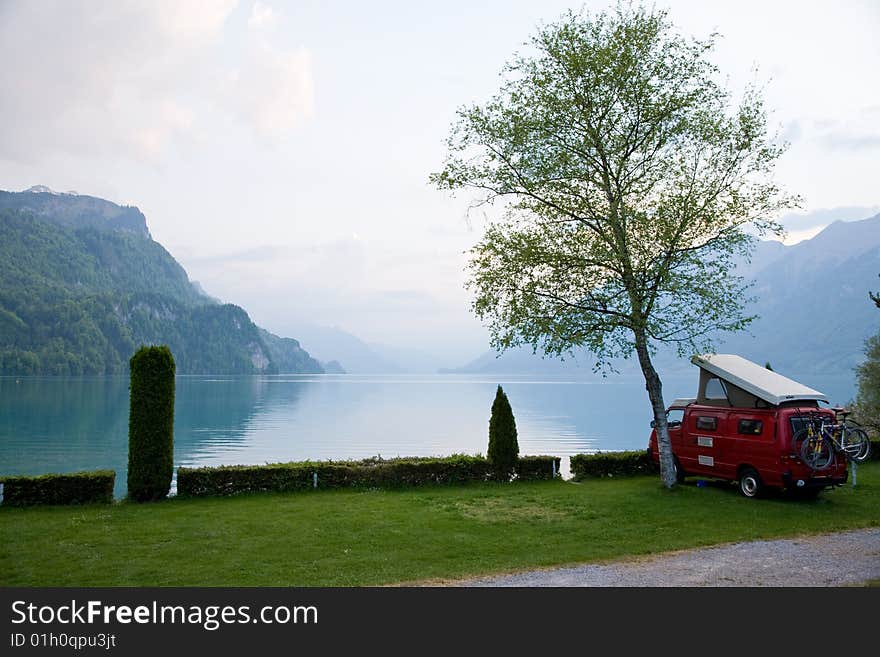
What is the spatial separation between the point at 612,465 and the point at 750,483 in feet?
18.8

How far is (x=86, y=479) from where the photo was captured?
17219 millimetres

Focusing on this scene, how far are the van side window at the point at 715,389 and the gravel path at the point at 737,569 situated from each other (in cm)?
598

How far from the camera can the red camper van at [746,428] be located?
1634cm

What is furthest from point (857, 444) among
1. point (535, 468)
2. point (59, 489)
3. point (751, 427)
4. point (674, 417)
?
point (59, 489)

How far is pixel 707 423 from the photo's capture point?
18.9 metres

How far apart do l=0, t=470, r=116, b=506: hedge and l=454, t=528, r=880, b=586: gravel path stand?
1181 centimetres

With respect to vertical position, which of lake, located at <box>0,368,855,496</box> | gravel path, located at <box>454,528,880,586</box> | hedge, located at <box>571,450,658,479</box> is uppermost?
hedge, located at <box>571,450,658,479</box>

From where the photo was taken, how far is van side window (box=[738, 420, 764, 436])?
16953mm

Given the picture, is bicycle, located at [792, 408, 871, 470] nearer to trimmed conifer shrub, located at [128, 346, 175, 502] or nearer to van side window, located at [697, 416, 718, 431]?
van side window, located at [697, 416, 718, 431]

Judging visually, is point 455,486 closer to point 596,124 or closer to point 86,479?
point 86,479

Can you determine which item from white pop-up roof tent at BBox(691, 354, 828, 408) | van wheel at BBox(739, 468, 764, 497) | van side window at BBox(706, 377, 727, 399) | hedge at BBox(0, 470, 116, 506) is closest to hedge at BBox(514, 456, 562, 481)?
white pop-up roof tent at BBox(691, 354, 828, 408)

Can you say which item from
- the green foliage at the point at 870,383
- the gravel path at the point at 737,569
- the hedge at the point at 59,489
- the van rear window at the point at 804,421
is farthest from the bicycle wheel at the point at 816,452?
the green foliage at the point at 870,383

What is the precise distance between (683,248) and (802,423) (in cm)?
578
